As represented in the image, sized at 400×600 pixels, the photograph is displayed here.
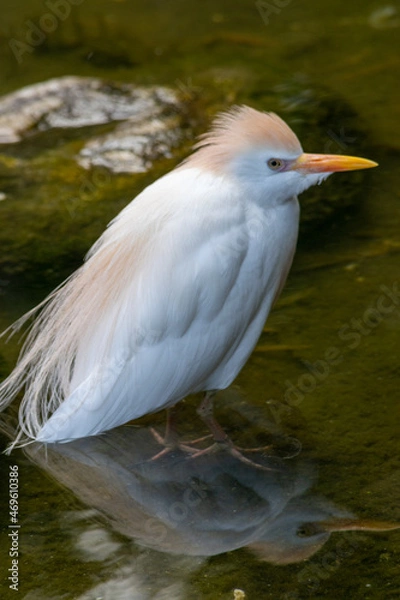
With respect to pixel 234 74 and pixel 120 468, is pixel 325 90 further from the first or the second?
pixel 120 468

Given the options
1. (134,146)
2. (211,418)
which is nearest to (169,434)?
(211,418)

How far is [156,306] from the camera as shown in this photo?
10.4 feet

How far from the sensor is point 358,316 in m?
4.12

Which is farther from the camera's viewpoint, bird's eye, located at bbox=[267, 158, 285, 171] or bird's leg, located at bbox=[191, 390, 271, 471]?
bird's leg, located at bbox=[191, 390, 271, 471]

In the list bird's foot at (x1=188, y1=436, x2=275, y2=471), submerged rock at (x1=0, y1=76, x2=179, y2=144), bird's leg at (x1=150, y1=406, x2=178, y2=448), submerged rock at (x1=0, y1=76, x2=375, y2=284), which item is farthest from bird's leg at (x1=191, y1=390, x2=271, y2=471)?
submerged rock at (x1=0, y1=76, x2=179, y2=144)

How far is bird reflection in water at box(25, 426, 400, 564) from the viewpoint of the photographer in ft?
9.89

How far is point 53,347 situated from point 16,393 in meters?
0.29

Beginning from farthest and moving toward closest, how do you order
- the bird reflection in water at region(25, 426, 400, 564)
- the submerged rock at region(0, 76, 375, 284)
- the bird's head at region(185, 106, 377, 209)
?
the submerged rock at region(0, 76, 375, 284) < the bird's head at region(185, 106, 377, 209) < the bird reflection in water at region(25, 426, 400, 564)

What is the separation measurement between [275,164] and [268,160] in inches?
1.3

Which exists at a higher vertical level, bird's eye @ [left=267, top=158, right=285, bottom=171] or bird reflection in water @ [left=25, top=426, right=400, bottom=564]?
bird's eye @ [left=267, top=158, right=285, bottom=171]

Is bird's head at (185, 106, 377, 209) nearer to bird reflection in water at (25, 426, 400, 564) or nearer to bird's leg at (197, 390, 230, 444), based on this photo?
bird's leg at (197, 390, 230, 444)

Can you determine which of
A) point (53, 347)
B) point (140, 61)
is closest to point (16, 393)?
point (53, 347)

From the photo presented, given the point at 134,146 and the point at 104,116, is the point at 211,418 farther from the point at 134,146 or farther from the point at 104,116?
the point at 104,116

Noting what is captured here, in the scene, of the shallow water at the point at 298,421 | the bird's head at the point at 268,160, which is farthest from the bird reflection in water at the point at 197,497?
the bird's head at the point at 268,160
